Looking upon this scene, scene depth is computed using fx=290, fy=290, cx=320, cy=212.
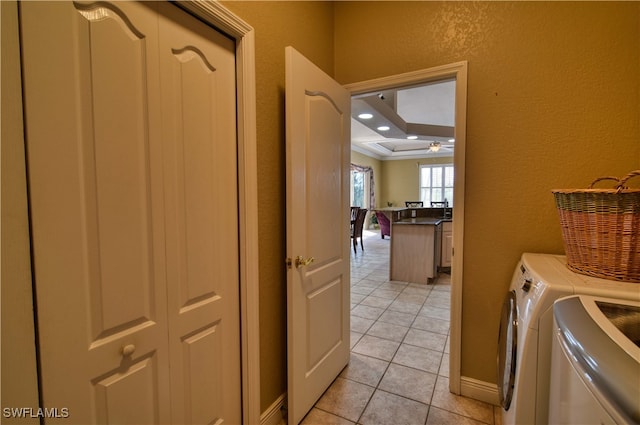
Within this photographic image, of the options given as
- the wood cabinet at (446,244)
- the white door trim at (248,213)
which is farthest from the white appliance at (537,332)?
the wood cabinet at (446,244)

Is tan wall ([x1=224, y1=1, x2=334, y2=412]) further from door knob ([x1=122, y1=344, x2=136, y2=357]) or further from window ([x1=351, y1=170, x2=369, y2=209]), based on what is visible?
window ([x1=351, y1=170, x2=369, y2=209])

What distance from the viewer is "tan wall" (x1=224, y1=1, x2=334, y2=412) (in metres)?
1.41

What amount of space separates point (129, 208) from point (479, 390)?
2.10m

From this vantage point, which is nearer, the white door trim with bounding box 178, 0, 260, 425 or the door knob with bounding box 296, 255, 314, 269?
the white door trim with bounding box 178, 0, 260, 425

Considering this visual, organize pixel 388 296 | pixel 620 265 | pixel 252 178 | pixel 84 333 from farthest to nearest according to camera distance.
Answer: pixel 388 296 < pixel 252 178 < pixel 620 265 < pixel 84 333

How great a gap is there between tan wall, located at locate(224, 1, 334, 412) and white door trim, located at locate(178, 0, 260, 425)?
0.07 m

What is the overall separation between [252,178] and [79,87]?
0.67m

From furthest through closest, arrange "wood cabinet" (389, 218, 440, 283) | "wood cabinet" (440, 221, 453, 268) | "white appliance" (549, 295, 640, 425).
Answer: "wood cabinet" (440, 221, 453, 268), "wood cabinet" (389, 218, 440, 283), "white appliance" (549, 295, 640, 425)

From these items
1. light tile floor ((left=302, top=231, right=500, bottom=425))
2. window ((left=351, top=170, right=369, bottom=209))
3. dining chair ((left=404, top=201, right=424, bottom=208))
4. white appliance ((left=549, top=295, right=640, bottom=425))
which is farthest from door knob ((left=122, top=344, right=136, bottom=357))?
window ((left=351, top=170, right=369, bottom=209))

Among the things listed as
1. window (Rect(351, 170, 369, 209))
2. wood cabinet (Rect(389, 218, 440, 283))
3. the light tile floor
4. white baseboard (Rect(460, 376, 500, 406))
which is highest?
window (Rect(351, 170, 369, 209))

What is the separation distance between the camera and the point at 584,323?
729 millimetres

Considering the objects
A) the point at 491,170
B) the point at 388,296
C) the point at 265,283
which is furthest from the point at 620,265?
the point at 388,296

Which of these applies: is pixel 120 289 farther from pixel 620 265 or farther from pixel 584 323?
pixel 620 265

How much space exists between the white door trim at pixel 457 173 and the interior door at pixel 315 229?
1.51ft
